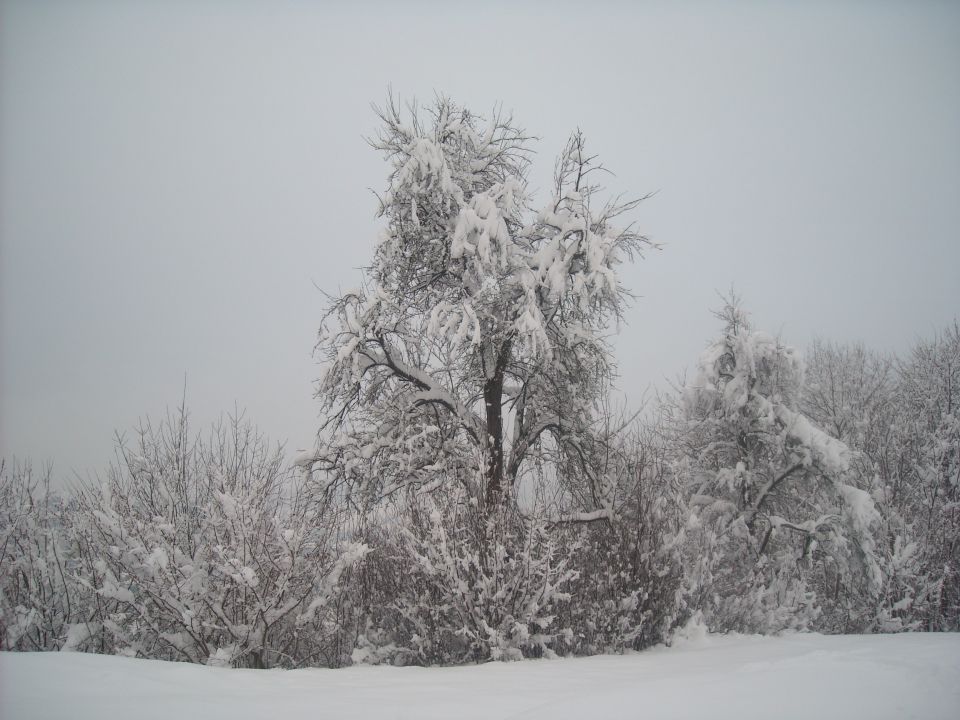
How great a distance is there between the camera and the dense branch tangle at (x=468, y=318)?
852cm

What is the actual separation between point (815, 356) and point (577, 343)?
18.8 metres

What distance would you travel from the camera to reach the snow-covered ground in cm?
320

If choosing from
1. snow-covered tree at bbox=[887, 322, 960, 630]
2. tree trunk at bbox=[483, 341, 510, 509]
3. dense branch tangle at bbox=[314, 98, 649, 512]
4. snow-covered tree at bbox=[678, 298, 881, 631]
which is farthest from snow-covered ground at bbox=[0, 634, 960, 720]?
snow-covered tree at bbox=[887, 322, 960, 630]

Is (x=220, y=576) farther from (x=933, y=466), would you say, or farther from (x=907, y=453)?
(x=907, y=453)

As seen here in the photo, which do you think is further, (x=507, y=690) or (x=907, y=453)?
(x=907, y=453)

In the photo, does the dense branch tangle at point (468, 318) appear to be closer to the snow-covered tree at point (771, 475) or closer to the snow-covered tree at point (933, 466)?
the snow-covered tree at point (771, 475)

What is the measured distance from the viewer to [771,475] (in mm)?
13203

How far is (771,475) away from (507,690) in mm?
11277

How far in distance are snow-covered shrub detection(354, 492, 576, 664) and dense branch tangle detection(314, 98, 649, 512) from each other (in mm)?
1595

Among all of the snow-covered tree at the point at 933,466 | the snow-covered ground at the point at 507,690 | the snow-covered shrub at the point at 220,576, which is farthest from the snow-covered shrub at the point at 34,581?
the snow-covered tree at the point at 933,466

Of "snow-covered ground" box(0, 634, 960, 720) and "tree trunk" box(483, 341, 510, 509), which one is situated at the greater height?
"tree trunk" box(483, 341, 510, 509)

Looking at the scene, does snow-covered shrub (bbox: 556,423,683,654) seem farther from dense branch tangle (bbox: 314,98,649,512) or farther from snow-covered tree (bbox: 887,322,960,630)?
snow-covered tree (bbox: 887,322,960,630)

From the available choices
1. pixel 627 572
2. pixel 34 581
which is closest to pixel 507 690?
pixel 627 572

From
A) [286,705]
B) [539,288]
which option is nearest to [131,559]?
[286,705]
